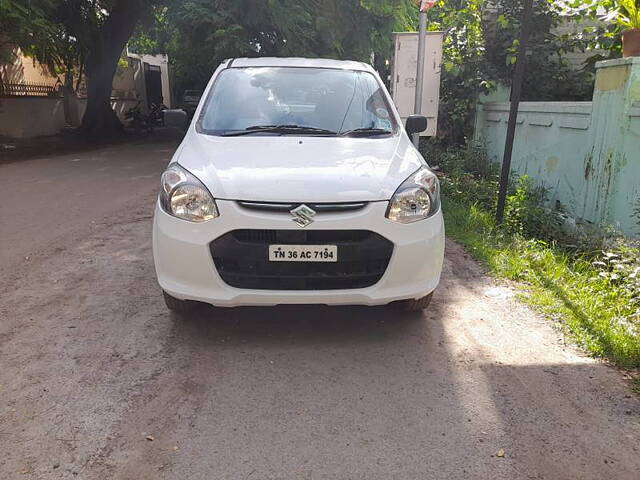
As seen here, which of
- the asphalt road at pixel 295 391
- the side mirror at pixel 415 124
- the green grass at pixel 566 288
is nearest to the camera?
the asphalt road at pixel 295 391

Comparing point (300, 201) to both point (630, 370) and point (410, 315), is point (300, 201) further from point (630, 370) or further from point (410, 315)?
point (630, 370)

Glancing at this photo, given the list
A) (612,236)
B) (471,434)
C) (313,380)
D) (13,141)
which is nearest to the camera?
(471,434)

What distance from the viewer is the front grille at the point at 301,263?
132 inches

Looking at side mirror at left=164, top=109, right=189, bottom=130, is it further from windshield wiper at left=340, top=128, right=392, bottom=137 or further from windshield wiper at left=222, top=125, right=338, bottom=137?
windshield wiper at left=340, top=128, right=392, bottom=137

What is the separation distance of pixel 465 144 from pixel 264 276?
830 cm

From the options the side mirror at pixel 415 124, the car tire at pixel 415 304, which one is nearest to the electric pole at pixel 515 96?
the side mirror at pixel 415 124

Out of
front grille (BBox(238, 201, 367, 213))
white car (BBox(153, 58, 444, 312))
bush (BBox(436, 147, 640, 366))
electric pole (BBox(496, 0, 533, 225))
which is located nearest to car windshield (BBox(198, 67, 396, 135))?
white car (BBox(153, 58, 444, 312))

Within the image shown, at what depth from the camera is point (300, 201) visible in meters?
3.33

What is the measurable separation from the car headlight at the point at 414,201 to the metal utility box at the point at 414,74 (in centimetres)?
579

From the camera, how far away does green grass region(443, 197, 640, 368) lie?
3703 millimetres

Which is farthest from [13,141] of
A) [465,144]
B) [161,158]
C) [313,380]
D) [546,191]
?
[313,380]

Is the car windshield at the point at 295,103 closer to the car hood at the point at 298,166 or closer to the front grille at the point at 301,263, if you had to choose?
the car hood at the point at 298,166

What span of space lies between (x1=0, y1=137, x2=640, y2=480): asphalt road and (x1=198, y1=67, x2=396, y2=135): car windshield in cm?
139

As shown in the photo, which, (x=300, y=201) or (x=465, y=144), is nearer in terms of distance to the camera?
(x=300, y=201)
